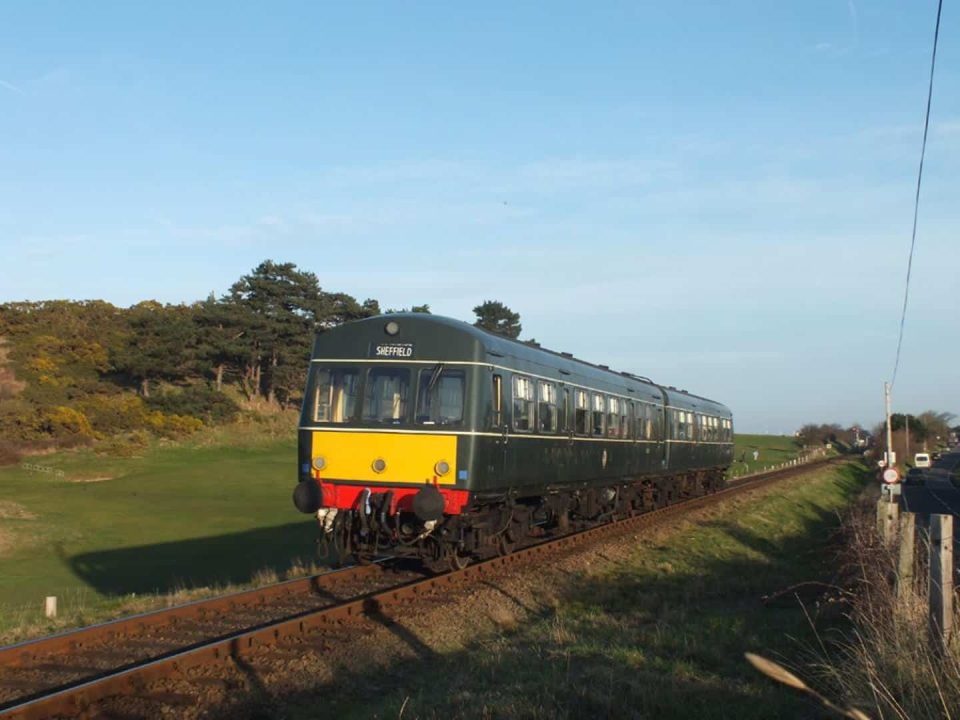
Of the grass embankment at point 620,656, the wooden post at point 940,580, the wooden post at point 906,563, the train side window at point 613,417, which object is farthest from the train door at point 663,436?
the wooden post at point 940,580

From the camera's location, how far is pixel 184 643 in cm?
890

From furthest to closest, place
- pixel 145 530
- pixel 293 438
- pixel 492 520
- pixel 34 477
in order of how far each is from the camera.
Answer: pixel 293 438 → pixel 34 477 → pixel 145 530 → pixel 492 520

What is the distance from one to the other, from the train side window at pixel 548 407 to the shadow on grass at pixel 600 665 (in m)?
2.45

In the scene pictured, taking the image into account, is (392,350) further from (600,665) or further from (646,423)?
(646,423)

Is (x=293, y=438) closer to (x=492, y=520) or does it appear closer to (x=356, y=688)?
(x=492, y=520)

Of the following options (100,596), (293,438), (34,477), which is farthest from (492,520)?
(293,438)

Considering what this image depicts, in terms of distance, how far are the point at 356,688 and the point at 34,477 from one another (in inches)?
1391

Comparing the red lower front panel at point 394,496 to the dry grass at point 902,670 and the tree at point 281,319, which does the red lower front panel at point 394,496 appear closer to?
the dry grass at point 902,670

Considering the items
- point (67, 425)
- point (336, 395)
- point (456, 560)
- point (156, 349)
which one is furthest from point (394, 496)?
point (156, 349)

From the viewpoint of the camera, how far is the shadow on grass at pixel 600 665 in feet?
21.6

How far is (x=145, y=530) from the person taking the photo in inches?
1144

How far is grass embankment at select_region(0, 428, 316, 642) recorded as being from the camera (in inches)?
727

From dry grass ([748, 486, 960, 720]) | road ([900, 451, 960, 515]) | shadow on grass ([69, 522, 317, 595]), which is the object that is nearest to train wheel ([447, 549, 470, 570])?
dry grass ([748, 486, 960, 720])

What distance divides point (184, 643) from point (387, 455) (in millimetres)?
4115
